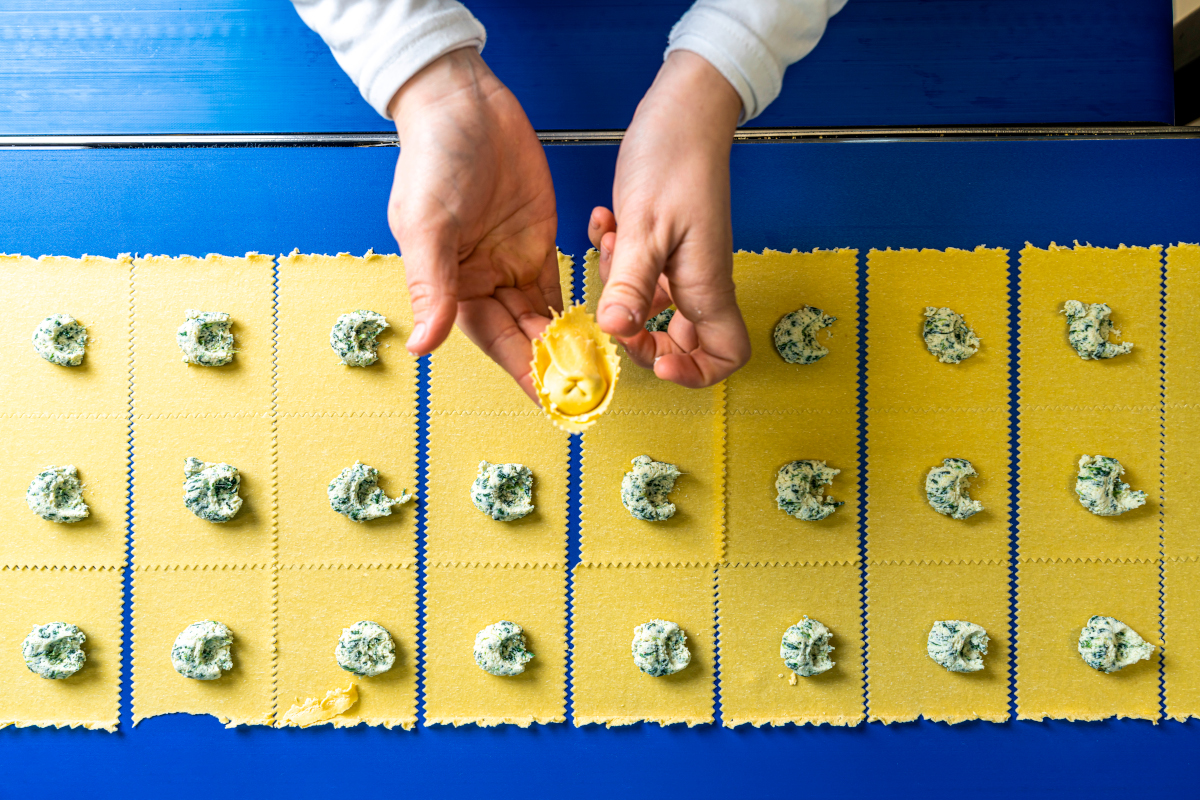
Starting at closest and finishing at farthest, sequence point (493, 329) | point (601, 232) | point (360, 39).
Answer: point (360, 39)
point (493, 329)
point (601, 232)

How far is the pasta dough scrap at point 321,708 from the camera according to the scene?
345cm

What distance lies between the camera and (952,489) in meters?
3.37

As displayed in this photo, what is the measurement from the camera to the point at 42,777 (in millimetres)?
3518

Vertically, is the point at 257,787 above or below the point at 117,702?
below

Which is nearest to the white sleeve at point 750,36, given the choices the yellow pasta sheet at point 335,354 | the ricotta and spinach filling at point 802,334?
the ricotta and spinach filling at point 802,334

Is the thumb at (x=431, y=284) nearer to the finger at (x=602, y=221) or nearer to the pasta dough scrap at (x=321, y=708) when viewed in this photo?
the finger at (x=602, y=221)

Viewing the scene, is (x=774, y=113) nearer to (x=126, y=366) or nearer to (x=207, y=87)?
(x=207, y=87)

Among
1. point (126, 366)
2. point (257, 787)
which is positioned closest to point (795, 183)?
point (126, 366)

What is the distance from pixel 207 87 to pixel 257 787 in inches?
140

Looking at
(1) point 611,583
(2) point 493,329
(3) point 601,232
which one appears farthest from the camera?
(1) point 611,583

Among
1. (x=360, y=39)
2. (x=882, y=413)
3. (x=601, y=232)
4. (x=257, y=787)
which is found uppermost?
(x=360, y=39)

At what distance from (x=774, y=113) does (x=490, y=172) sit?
5.19 ft

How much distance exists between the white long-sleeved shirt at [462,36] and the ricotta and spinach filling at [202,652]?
8.61ft

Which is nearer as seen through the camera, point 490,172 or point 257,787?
point 490,172
